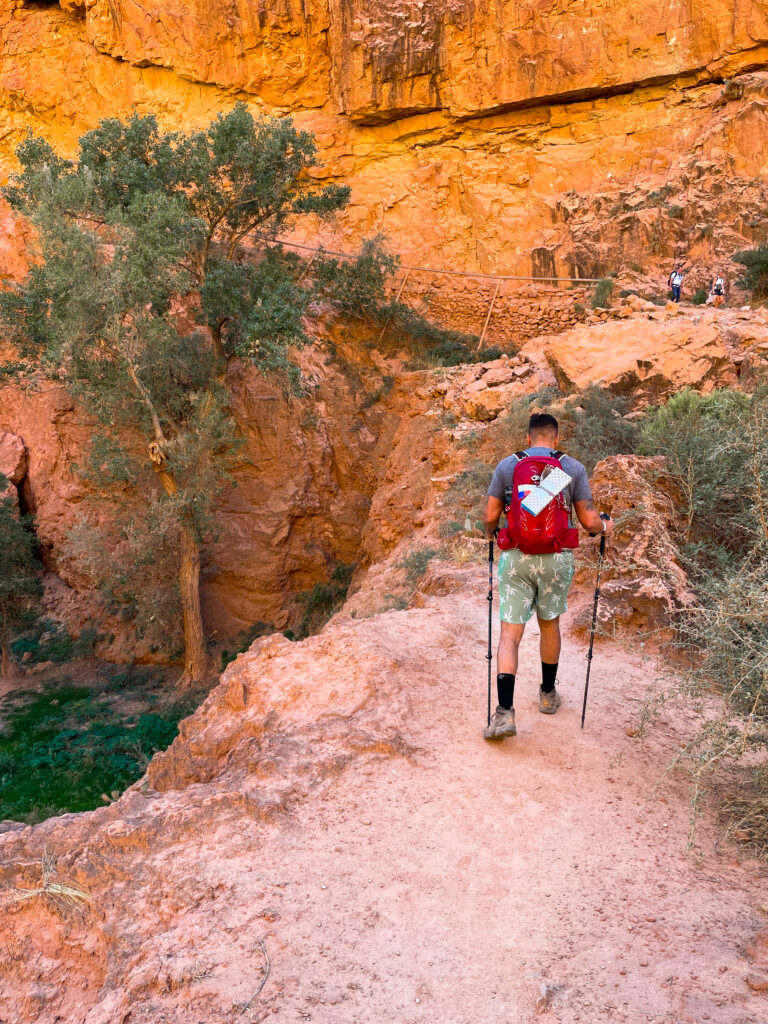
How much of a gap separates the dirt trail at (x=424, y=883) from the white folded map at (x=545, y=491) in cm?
137

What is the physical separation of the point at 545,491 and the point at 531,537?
270mm

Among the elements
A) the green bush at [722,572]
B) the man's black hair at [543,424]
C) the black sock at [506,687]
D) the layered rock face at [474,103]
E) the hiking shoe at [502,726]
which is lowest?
the hiking shoe at [502,726]

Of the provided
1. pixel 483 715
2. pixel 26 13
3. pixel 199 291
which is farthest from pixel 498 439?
pixel 26 13

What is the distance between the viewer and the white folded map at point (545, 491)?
3.89m

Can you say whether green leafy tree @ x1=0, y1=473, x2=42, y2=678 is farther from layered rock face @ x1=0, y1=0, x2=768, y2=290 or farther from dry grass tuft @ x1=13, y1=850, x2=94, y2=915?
dry grass tuft @ x1=13, y1=850, x2=94, y2=915

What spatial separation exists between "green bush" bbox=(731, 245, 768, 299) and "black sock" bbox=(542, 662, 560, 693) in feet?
45.1

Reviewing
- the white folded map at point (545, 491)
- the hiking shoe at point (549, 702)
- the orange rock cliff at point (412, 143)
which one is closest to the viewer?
the white folded map at point (545, 491)

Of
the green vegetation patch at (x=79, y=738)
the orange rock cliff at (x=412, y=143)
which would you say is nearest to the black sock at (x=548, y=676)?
the green vegetation patch at (x=79, y=738)

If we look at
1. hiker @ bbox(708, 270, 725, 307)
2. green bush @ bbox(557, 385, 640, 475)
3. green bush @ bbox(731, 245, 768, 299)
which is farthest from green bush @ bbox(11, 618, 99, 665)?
green bush @ bbox(731, 245, 768, 299)

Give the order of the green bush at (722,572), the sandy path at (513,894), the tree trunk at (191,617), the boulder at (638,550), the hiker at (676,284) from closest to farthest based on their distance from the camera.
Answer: the sandy path at (513,894), the green bush at (722,572), the boulder at (638,550), the tree trunk at (191,617), the hiker at (676,284)

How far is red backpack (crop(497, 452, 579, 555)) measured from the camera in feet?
12.8

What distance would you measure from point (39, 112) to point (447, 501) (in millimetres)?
20805

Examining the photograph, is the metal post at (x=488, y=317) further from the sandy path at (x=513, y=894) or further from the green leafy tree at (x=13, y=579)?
the sandy path at (x=513, y=894)

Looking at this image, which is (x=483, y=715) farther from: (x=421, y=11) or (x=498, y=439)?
(x=421, y=11)
